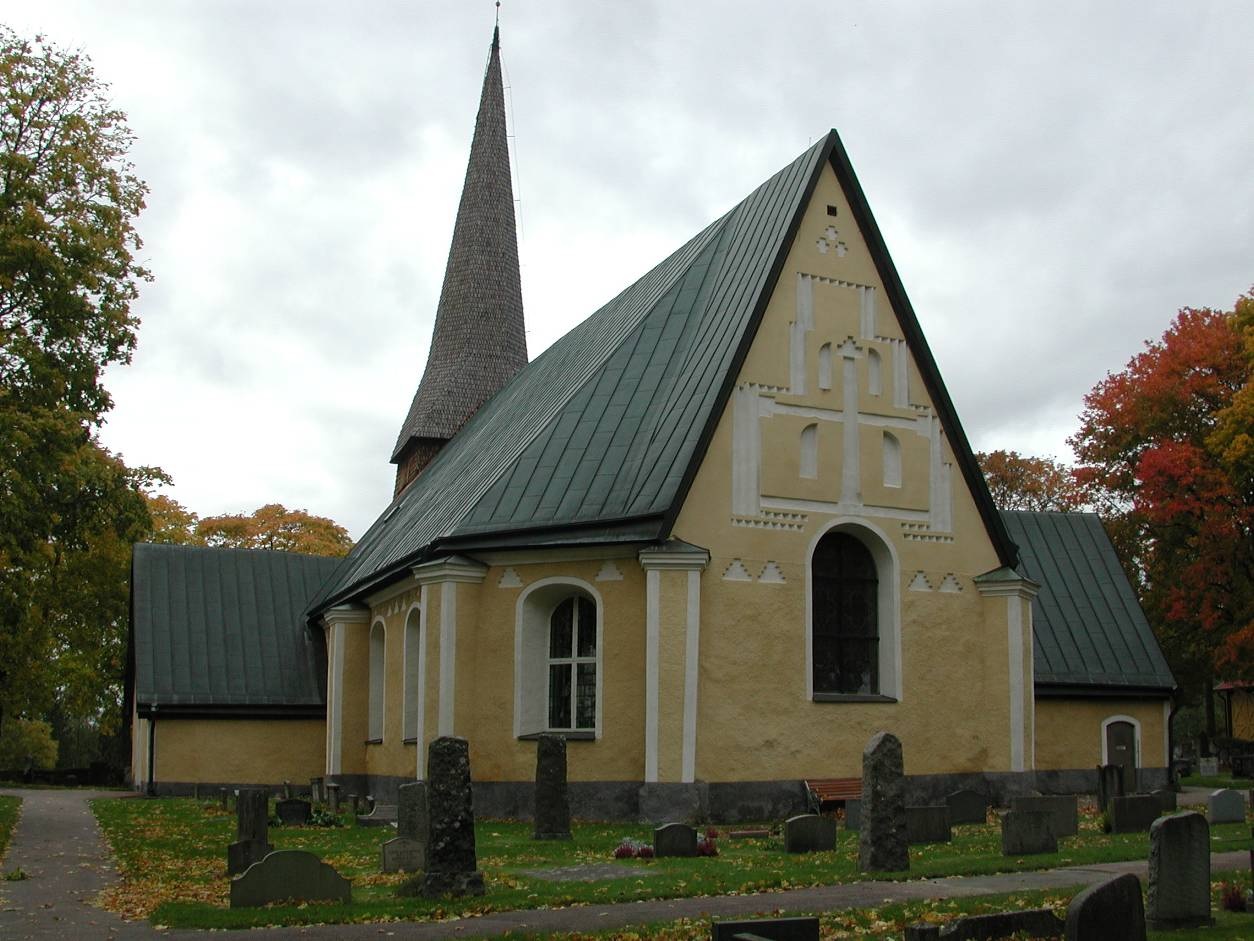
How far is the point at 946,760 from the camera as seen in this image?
2078 cm

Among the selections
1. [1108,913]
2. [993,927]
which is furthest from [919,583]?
[1108,913]

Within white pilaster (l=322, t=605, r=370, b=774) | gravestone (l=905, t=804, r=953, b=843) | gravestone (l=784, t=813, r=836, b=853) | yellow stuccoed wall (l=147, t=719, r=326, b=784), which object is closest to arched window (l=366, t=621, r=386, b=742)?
white pilaster (l=322, t=605, r=370, b=774)

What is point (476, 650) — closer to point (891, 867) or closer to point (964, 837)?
point (964, 837)

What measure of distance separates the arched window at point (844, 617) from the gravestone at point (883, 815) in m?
7.17

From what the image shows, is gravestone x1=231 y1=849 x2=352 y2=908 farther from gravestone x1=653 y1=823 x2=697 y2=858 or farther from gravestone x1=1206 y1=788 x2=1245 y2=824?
gravestone x1=1206 y1=788 x2=1245 y2=824

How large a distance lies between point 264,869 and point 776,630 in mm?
10262

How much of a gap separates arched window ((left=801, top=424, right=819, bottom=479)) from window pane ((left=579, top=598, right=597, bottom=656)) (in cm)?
394

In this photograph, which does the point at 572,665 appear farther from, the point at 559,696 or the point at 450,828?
the point at 450,828

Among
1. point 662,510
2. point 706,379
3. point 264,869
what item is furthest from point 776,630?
point 264,869

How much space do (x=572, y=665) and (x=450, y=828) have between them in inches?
355

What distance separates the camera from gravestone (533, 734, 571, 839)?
1602 centimetres

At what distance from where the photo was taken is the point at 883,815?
12.6 metres

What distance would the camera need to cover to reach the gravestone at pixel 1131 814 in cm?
1553

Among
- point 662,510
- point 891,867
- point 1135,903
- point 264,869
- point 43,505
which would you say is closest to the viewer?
point 1135,903
